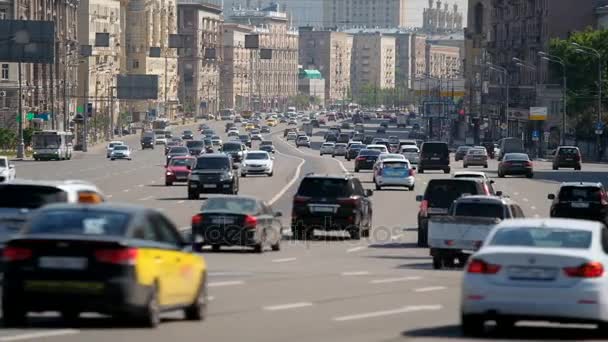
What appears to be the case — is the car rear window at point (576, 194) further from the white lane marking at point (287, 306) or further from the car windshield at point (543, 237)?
the car windshield at point (543, 237)

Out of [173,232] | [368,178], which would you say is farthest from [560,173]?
[173,232]

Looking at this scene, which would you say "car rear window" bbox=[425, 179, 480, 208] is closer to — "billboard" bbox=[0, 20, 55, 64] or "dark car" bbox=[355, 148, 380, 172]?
"dark car" bbox=[355, 148, 380, 172]

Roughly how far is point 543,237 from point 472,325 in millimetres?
1330

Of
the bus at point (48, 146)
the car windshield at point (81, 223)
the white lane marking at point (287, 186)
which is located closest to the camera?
the car windshield at point (81, 223)

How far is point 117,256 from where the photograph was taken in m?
16.9

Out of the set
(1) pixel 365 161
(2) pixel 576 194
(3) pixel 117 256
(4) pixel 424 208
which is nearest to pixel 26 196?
(3) pixel 117 256

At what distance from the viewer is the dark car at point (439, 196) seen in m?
37.6

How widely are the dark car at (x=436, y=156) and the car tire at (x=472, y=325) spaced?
225 feet

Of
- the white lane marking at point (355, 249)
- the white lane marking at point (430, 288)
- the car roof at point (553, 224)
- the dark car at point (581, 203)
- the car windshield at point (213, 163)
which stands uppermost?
the car roof at point (553, 224)

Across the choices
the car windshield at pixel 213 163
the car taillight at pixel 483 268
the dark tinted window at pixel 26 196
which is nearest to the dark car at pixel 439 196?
the dark tinted window at pixel 26 196

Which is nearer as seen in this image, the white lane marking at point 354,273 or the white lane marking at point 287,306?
the white lane marking at point 287,306

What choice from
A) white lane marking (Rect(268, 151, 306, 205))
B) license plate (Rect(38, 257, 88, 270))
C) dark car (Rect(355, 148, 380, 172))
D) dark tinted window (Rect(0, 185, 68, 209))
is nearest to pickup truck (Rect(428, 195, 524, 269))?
dark tinted window (Rect(0, 185, 68, 209))

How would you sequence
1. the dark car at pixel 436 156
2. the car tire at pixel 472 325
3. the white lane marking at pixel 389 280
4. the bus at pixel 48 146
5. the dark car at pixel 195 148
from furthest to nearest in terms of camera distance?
the bus at pixel 48 146
the dark car at pixel 195 148
the dark car at pixel 436 156
the white lane marking at pixel 389 280
the car tire at pixel 472 325

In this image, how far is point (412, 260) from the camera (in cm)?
3356
